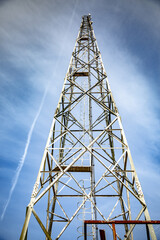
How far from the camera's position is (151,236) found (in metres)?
4.16

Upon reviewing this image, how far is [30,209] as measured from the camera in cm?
451

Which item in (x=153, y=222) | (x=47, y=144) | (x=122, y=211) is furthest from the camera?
(x=122, y=211)

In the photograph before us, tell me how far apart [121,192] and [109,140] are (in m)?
3.00

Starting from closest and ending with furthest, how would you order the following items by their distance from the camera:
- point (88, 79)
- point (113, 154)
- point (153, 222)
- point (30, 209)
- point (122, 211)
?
point (153, 222) < point (30, 209) < point (122, 211) < point (113, 154) < point (88, 79)

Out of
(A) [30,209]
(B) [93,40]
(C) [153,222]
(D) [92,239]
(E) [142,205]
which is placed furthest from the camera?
(B) [93,40]

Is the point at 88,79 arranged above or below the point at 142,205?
above

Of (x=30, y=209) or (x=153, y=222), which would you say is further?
(x=30, y=209)

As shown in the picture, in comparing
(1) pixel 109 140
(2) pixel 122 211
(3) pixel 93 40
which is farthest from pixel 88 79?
(2) pixel 122 211

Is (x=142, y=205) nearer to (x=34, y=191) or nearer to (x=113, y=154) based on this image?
(x=34, y=191)

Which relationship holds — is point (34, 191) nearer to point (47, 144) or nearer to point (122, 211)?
point (47, 144)

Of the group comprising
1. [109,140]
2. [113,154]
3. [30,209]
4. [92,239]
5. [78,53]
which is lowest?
[92,239]

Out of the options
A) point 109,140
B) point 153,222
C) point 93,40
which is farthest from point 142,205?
point 93,40

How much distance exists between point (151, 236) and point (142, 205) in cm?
85

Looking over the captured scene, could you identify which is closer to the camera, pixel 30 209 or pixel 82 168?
pixel 30 209
